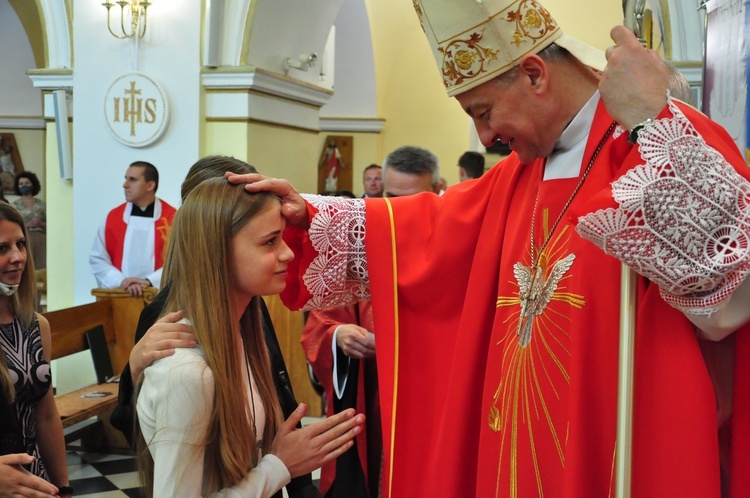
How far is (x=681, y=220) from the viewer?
1408 millimetres

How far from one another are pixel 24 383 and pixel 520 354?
1601mm

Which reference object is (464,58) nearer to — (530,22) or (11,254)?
(530,22)

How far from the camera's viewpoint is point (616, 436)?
156 cm

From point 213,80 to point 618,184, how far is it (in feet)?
18.0

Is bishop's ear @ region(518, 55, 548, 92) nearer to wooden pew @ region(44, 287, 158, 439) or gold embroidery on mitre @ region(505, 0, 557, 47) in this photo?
gold embroidery on mitre @ region(505, 0, 557, 47)

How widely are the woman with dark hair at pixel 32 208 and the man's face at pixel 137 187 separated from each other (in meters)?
3.79

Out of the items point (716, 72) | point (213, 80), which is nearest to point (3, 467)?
point (716, 72)

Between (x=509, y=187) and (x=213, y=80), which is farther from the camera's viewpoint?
(x=213, y=80)

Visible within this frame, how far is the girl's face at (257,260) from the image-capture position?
1847 mm

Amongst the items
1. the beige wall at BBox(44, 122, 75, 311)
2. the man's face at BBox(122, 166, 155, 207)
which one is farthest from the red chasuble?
the beige wall at BBox(44, 122, 75, 311)

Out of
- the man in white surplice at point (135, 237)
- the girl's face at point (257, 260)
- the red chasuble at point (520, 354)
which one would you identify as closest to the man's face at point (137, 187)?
the man in white surplice at point (135, 237)

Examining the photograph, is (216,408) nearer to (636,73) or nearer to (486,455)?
(486,455)

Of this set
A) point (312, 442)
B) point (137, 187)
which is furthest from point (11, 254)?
point (137, 187)

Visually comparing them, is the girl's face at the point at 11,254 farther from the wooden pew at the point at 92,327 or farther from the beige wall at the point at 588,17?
the beige wall at the point at 588,17
